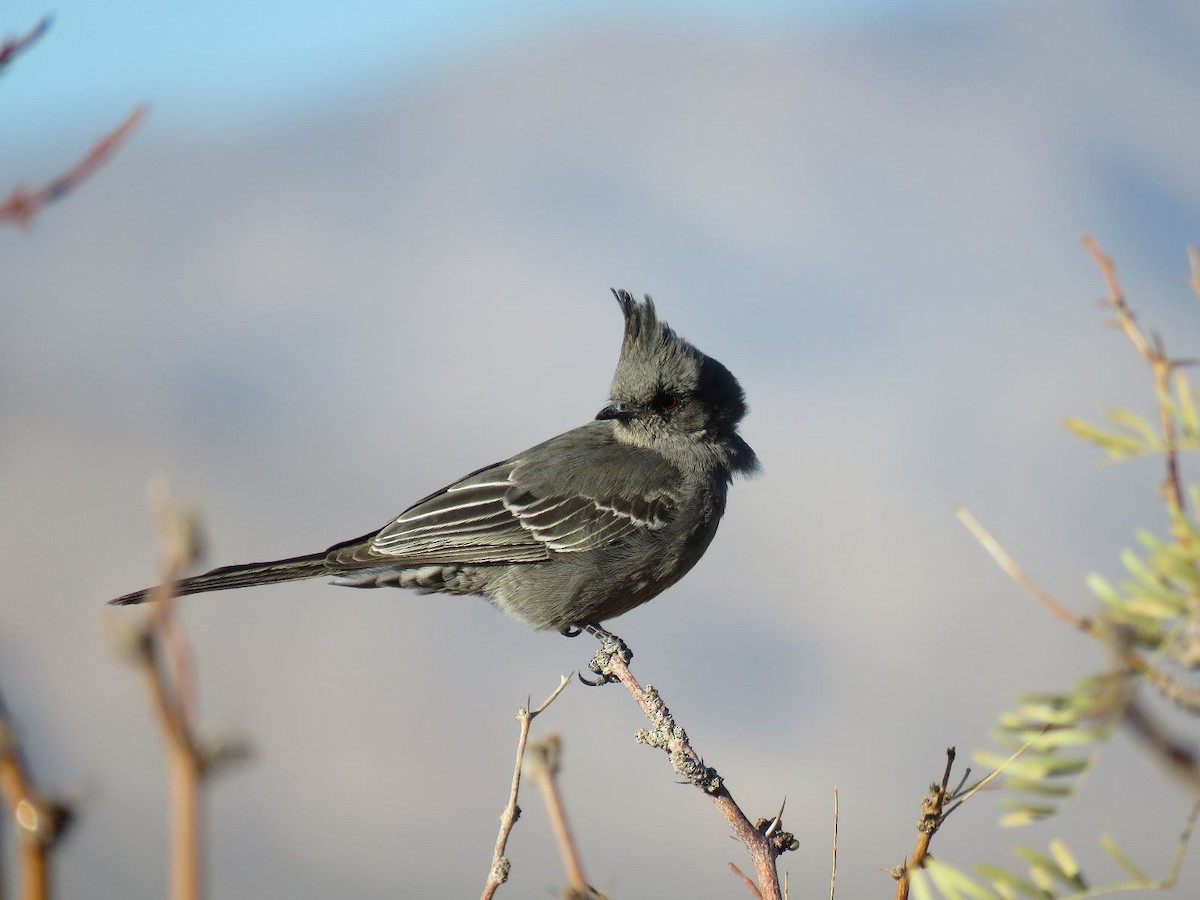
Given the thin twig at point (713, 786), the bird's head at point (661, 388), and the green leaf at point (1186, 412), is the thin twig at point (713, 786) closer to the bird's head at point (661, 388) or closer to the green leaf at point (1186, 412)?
the green leaf at point (1186, 412)

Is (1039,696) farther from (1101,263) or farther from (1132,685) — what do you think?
(1101,263)

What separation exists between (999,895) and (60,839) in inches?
32.3

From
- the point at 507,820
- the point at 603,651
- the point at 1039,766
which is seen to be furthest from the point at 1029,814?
the point at 603,651

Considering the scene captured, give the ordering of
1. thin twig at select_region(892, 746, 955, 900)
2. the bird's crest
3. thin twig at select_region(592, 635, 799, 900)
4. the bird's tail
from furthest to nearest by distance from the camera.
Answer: the bird's crest < the bird's tail < thin twig at select_region(592, 635, 799, 900) < thin twig at select_region(892, 746, 955, 900)

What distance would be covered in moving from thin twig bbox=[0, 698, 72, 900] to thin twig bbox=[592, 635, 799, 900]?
5.04 feet

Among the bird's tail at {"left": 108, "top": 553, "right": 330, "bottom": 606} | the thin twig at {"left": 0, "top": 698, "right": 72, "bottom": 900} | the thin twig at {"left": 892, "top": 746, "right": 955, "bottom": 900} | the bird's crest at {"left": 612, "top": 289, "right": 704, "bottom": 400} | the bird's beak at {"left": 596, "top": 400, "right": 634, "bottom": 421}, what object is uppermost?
the bird's crest at {"left": 612, "top": 289, "right": 704, "bottom": 400}

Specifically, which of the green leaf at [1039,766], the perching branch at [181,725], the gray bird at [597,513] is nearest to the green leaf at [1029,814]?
the green leaf at [1039,766]

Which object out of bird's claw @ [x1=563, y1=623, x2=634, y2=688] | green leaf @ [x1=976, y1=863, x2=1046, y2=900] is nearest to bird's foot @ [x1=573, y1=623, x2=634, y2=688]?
bird's claw @ [x1=563, y1=623, x2=634, y2=688]

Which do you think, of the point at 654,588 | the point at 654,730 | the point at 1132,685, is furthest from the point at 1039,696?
the point at 654,588

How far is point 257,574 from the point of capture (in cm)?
596

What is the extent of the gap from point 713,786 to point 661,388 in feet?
14.7

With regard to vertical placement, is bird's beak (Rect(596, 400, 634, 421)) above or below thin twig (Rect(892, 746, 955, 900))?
above

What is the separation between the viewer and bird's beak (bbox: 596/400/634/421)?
23.4ft

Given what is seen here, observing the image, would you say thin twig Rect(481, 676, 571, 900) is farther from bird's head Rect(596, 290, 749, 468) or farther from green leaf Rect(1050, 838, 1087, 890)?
bird's head Rect(596, 290, 749, 468)
